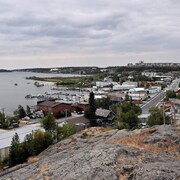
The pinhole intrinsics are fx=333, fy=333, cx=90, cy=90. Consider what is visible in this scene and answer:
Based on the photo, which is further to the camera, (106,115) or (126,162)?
(106,115)

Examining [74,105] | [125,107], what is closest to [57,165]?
[125,107]

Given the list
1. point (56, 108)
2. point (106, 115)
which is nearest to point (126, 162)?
point (106, 115)

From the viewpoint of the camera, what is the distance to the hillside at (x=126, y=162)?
727 cm

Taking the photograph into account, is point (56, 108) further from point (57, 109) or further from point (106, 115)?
point (106, 115)

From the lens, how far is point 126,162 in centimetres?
788

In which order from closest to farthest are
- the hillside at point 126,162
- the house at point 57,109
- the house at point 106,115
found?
the hillside at point 126,162, the house at point 106,115, the house at point 57,109

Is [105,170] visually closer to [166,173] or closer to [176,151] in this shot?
[166,173]

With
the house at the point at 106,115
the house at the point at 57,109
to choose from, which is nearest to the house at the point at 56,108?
the house at the point at 57,109

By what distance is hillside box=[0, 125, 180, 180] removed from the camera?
7266 mm

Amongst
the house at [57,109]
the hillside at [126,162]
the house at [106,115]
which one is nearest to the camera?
the hillside at [126,162]

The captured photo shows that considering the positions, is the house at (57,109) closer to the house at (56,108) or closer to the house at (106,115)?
the house at (56,108)

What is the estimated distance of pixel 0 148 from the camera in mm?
19062

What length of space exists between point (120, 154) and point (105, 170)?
935 mm

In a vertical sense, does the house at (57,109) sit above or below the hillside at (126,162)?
below
